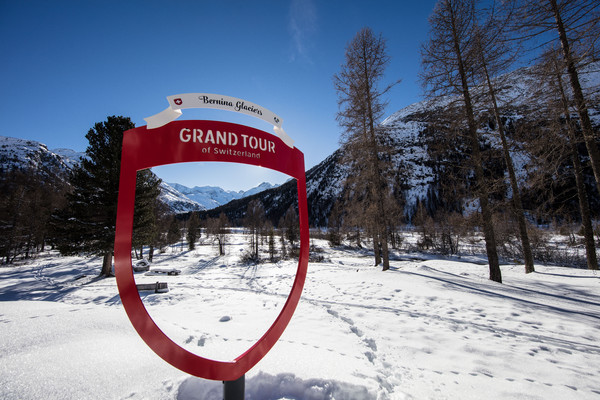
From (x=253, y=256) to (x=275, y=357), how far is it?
88.6 ft

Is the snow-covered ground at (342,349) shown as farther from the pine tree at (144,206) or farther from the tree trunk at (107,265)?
the tree trunk at (107,265)

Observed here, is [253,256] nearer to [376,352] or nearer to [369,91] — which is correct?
[369,91]

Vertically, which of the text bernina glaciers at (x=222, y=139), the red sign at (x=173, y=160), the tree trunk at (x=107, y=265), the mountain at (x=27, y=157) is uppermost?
the mountain at (x=27, y=157)

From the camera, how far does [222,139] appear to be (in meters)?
1.64

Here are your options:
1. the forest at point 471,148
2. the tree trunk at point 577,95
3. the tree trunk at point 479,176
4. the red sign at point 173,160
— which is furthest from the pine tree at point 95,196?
the tree trunk at point 577,95

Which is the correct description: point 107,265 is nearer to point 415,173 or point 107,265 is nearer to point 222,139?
point 222,139

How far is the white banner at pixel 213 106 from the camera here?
1521mm

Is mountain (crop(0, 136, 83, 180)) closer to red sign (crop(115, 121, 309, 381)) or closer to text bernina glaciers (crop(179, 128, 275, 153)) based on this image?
red sign (crop(115, 121, 309, 381))

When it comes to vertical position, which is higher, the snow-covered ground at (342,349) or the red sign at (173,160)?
the red sign at (173,160)

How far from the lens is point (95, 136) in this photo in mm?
12500

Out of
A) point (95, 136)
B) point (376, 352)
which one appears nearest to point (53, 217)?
point (95, 136)

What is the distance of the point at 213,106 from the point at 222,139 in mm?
371

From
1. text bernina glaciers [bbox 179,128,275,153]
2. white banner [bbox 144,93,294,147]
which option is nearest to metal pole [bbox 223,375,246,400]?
text bernina glaciers [bbox 179,128,275,153]

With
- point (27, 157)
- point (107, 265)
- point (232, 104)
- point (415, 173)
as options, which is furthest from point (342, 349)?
point (27, 157)
